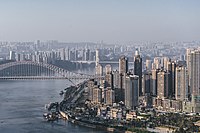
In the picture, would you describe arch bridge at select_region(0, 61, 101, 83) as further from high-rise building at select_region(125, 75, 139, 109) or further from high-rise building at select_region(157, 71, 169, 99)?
high-rise building at select_region(125, 75, 139, 109)

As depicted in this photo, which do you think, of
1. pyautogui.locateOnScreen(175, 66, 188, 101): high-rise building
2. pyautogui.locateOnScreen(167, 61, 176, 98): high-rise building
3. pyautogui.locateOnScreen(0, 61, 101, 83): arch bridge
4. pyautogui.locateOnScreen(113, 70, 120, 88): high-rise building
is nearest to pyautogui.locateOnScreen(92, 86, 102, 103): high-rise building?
pyautogui.locateOnScreen(113, 70, 120, 88): high-rise building

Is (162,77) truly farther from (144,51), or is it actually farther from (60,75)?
(144,51)

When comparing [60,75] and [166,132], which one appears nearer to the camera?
[166,132]

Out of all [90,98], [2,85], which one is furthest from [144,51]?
[90,98]

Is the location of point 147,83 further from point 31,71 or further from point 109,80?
point 31,71

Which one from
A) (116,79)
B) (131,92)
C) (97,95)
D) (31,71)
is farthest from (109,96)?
(31,71)

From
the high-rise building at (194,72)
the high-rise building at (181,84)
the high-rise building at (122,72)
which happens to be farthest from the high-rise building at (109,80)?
the high-rise building at (194,72)
